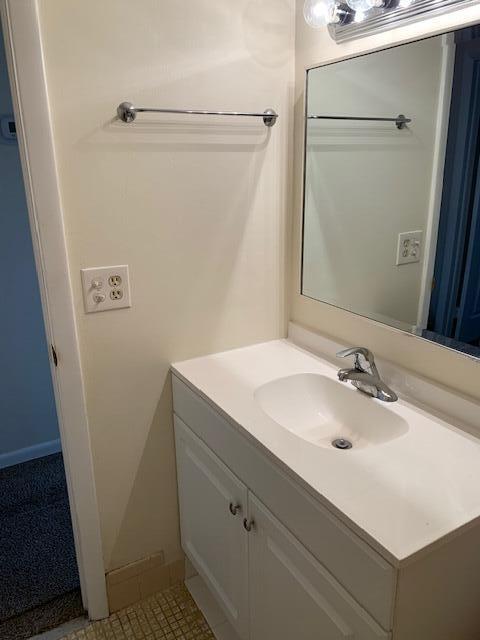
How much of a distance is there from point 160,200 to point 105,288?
29 cm

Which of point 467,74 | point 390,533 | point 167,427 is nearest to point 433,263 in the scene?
point 467,74

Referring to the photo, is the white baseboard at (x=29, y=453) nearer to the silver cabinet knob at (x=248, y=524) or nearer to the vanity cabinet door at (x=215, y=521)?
the vanity cabinet door at (x=215, y=521)

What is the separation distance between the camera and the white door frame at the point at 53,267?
114 cm

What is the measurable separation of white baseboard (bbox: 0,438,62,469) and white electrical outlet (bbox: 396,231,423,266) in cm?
199

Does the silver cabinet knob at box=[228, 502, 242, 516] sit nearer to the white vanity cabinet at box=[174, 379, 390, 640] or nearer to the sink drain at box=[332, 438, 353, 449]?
the white vanity cabinet at box=[174, 379, 390, 640]

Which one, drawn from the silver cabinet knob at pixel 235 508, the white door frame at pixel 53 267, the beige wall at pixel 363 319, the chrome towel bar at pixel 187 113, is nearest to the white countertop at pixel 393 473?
the beige wall at pixel 363 319

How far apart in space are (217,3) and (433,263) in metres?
0.92

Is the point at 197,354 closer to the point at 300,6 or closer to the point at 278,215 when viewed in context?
the point at 278,215

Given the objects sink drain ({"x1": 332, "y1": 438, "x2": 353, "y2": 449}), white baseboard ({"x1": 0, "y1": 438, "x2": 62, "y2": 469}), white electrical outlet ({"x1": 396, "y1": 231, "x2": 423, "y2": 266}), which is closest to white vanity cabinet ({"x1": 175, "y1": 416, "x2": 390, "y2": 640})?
sink drain ({"x1": 332, "y1": 438, "x2": 353, "y2": 449})

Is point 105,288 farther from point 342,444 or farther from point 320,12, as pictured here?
point 320,12

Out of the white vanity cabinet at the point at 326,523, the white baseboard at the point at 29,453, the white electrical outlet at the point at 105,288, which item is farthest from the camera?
the white baseboard at the point at 29,453

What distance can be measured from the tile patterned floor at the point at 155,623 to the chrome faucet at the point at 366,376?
3.16ft

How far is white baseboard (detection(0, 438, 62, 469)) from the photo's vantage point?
7.95 feet

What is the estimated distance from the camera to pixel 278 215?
1625mm
